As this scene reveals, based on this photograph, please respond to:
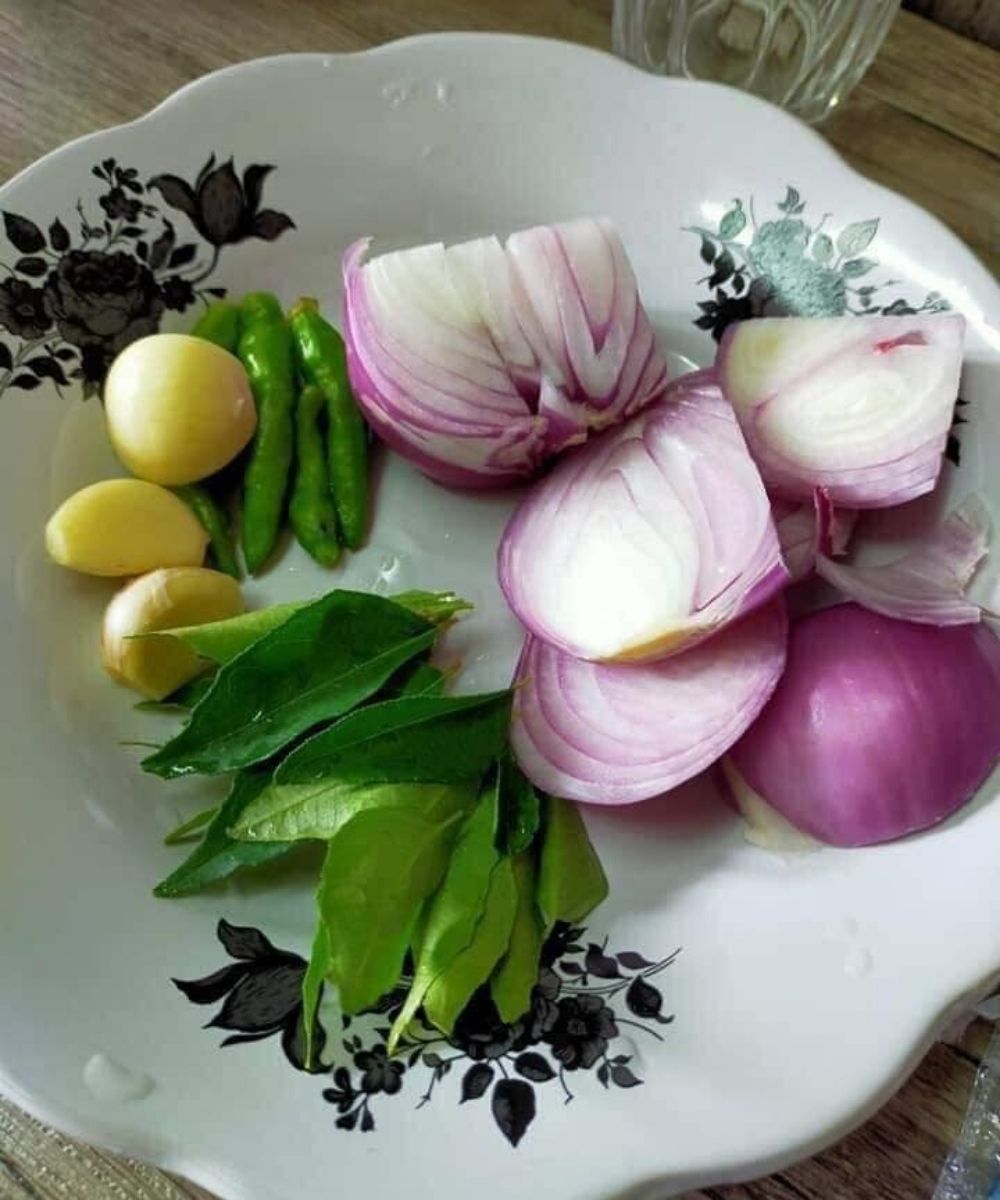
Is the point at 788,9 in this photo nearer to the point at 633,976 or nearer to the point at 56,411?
the point at 56,411

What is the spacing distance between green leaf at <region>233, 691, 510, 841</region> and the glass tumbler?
0.69 meters

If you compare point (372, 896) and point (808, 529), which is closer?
point (372, 896)

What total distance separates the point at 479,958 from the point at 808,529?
0.38 metres

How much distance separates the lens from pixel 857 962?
0.83 meters

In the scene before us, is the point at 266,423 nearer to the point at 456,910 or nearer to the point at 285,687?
the point at 285,687

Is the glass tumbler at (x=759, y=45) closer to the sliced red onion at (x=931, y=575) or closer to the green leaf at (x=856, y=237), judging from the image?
the green leaf at (x=856, y=237)

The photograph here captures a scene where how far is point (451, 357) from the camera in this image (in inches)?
36.8

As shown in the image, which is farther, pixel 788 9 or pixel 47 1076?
pixel 788 9

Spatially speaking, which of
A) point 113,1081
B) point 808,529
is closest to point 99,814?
point 113,1081

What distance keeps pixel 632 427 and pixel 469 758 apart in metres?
0.28

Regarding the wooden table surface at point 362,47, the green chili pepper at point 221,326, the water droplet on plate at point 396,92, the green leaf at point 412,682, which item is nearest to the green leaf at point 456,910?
the green leaf at point 412,682

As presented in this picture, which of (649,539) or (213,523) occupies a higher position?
(649,539)

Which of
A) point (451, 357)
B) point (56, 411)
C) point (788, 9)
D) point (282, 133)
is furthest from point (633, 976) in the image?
point (788, 9)

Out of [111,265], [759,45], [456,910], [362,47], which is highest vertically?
[759,45]
